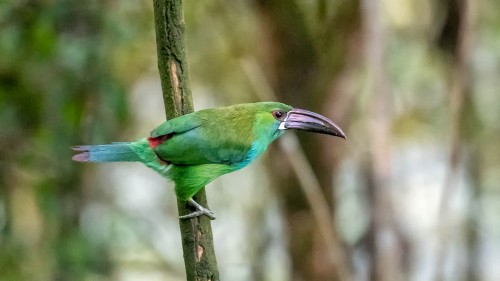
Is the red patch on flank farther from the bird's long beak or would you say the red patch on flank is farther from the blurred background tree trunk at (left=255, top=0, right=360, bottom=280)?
the blurred background tree trunk at (left=255, top=0, right=360, bottom=280)

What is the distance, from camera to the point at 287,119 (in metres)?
2.11

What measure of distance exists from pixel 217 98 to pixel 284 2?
2425mm

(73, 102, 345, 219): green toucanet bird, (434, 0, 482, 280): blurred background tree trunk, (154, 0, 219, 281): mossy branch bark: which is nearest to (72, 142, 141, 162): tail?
(73, 102, 345, 219): green toucanet bird

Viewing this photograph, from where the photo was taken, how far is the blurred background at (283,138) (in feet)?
10.1

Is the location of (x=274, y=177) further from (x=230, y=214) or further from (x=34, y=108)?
(x=230, y=214)

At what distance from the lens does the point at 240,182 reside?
6.46 metres

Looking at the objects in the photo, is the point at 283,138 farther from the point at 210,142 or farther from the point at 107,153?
the point at 107,153

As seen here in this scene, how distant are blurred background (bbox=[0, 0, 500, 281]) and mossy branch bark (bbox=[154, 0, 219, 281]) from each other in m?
0.90

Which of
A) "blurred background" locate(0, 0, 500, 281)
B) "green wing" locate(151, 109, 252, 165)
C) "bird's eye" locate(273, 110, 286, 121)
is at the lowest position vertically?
"green wing" locate(151, 109, 252, 165)

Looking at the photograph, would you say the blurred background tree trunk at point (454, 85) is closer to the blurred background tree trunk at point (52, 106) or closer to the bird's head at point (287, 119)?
the bird's head at point (287, 119)

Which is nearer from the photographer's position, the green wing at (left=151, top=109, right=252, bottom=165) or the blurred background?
the green wing at (left=151, top=109, right=252, bottom=165)

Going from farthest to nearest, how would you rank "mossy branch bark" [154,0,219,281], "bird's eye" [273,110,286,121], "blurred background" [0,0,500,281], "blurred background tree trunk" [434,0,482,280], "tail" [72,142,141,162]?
"blurred background" [0,0,500,281] → "blurred background tree trunk" [434,0,482,280] → "bird's eye" [273,110,286,121] → "tail" [72,142,141,162] → "mossy branch bark" [154,0,219,281]

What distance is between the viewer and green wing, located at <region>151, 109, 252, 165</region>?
2068 millimetres

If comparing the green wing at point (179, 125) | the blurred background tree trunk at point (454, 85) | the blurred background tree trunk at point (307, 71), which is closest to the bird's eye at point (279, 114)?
the green wing at point (179, 125)
